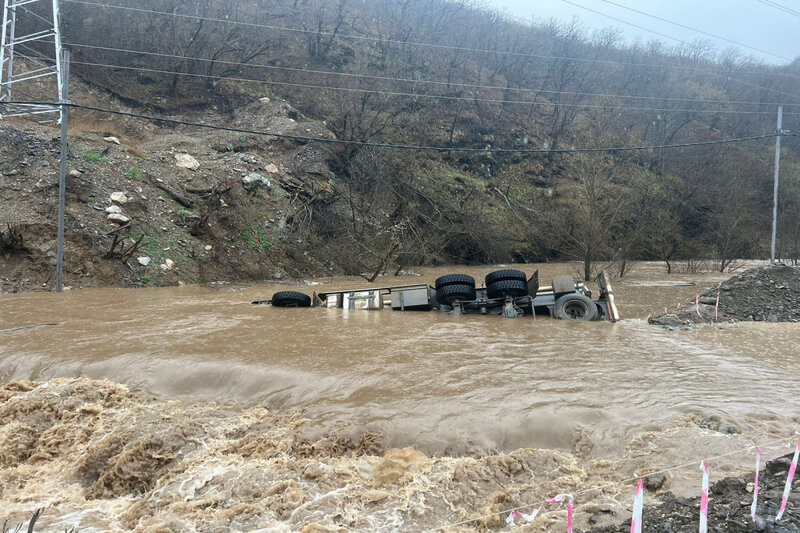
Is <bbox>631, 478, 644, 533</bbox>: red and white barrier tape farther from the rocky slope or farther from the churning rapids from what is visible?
the rocky slope

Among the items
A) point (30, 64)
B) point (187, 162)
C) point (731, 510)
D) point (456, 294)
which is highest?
point (30, 64)

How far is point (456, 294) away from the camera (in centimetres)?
1325

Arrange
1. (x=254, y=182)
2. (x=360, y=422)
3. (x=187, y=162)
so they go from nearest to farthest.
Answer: (x=360, y=422) → (x=187, y=162) → (x=254, y=182)

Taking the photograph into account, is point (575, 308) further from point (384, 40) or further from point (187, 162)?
point (384, 40)

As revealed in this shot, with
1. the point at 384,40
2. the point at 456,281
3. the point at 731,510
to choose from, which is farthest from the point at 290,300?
the point at 384,40

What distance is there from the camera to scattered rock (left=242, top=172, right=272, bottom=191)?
84.4 feet

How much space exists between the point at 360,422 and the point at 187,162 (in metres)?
22.1

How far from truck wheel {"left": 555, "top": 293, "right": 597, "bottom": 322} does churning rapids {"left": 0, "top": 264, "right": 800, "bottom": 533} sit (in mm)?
1913

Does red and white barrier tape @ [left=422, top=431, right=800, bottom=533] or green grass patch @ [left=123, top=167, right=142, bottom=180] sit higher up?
green grass patch @ [left=123, top=167, right=142, bottom=180]

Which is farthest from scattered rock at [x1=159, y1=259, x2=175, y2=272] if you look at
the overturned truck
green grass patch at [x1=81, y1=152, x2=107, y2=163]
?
the overturned truck

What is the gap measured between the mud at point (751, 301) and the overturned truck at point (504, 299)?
5.60 feet

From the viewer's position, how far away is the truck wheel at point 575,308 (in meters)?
12.7

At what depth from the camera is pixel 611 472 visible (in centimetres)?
492

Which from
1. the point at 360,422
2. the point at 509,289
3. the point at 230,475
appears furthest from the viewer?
the point at 509,289
